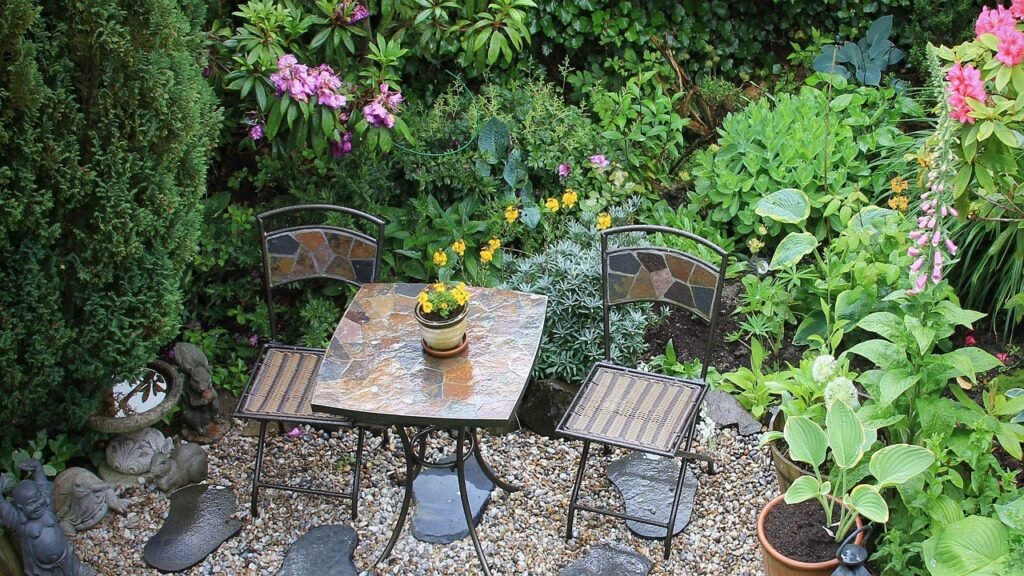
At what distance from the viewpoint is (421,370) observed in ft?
11.4

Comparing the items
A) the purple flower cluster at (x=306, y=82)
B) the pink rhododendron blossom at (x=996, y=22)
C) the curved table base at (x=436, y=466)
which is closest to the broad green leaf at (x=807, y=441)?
the curved table base at (x=436, y=466)

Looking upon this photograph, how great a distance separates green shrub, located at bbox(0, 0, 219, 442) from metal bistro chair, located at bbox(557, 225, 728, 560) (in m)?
1.70

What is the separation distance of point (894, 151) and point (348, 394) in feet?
10.9

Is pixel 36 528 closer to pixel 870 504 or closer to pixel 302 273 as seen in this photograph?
pixel 302 273

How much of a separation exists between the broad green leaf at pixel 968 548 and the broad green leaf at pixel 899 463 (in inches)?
8.2

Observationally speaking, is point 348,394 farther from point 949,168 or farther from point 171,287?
point 949,168

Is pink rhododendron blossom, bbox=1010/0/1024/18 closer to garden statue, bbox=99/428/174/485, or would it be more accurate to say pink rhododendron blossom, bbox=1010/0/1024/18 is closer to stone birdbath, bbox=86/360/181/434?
stone birdbath, bbox=86/360/181/434

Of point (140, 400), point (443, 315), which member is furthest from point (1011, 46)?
point (140, 400)

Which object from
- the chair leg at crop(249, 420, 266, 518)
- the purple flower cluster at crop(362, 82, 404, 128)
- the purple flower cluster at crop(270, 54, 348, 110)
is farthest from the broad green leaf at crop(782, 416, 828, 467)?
the purple flower cluster at crop(270, 54, 348, 110)

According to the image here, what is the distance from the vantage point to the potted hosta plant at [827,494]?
306cm

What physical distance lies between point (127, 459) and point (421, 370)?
1.52m

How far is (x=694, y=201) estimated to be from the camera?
5203 millimetres

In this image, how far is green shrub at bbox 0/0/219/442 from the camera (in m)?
3.35

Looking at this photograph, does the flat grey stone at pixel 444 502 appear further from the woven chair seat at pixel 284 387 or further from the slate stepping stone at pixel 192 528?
the slate stepping stone at pixel 192 528
